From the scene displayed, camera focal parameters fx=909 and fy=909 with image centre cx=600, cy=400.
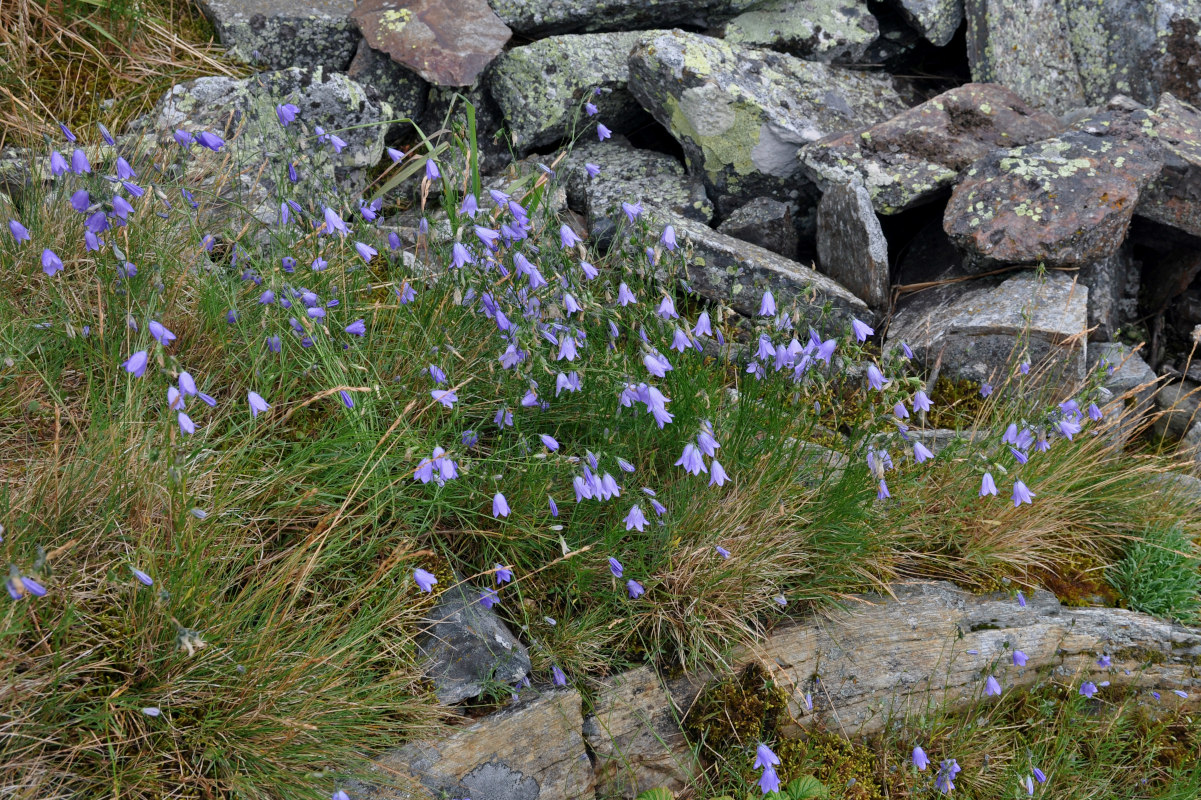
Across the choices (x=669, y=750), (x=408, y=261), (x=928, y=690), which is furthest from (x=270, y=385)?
(x=928, y=690)

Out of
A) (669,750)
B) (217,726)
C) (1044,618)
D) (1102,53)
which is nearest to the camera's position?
(217,726)

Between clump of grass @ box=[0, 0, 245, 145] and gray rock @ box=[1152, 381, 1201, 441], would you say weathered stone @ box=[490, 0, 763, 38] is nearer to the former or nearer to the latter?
clump of grass @ box=[0, 0, 245, 145]

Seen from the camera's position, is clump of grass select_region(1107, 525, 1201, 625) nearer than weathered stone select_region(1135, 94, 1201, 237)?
Yes

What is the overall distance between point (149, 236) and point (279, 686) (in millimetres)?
1935

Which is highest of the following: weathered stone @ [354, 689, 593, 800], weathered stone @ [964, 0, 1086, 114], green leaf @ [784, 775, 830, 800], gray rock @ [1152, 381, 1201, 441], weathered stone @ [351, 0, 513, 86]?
weathered stone @ [964, 0, 1086, 114]

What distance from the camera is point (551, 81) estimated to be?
499 cm

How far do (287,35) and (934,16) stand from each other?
12.5ft

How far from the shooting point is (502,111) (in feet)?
16.7

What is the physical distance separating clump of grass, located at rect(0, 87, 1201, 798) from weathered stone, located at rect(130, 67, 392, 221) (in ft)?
1.70

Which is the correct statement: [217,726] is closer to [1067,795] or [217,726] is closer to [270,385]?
[270,385]

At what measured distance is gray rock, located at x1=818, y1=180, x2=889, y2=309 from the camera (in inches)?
177

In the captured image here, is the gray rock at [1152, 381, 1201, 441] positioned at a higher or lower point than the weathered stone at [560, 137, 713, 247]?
lower

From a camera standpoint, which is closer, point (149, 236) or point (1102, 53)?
point (149, 236)

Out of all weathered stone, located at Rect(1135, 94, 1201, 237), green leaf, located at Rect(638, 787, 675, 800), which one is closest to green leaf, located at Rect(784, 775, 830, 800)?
green leaf, located at Rect(638, 787, 675, 800)
